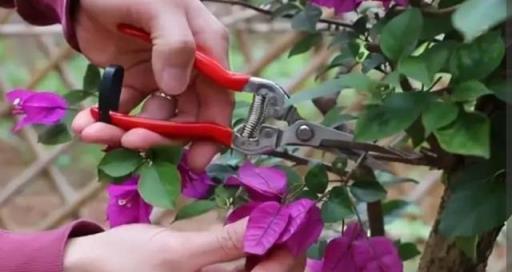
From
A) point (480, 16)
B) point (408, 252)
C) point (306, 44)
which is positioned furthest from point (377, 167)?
point (480, 16)

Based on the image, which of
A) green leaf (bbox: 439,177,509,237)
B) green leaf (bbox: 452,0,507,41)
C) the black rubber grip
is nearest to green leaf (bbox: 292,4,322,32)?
the black rubber grip

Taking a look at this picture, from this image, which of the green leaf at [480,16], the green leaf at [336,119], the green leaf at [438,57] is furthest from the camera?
the green leaf at [336,119]

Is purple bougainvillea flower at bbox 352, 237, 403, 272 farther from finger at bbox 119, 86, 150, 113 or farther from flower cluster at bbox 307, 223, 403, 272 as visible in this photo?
finger at bbox 119, 86, 150, 113

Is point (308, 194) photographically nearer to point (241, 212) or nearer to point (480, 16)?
point (241, 212)

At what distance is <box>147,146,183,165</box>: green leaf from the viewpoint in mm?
569

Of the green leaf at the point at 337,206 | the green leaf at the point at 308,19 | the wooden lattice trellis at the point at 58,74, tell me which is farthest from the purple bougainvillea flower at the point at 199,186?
the wooden lattice trellis at the point at 58,74

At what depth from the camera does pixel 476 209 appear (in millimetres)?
490

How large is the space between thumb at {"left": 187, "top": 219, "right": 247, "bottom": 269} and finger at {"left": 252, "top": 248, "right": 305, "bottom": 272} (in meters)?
0.01

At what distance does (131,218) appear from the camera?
613mm

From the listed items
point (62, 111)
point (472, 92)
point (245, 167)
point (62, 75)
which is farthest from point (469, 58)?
point (62, 75)

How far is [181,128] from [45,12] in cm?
28

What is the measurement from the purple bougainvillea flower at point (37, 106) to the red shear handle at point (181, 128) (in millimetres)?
116

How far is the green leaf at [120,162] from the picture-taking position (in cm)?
57

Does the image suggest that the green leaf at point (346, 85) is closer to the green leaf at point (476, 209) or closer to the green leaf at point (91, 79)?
the green leaf at point (476, 209)
